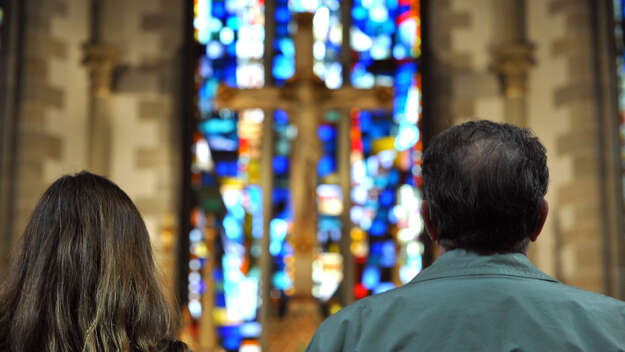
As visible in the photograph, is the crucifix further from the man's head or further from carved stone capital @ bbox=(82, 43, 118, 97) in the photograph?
the man's head

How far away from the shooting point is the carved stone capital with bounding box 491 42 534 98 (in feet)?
21.3

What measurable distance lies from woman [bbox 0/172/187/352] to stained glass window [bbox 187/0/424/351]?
190 inches

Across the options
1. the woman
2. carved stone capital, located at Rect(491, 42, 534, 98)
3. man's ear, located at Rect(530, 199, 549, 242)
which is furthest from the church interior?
man's ear, located at Rect(530, 199, 549, 242)

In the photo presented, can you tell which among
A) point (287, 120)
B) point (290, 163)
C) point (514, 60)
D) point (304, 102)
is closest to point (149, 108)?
point (287, 120)

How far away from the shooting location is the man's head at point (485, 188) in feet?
5.02

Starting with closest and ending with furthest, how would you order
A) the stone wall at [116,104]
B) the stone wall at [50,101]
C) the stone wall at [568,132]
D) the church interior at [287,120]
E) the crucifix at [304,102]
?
the crucifix at [304,102] → the stone wall at [568,132] → the church interior at [287,120] → the stone wall at [50,101] → the stone wall at [116,104]

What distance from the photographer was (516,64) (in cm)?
652

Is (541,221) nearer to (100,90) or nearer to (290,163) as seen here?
(290,163)

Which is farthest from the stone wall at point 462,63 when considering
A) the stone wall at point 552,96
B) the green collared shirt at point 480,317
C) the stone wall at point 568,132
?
the green collared shirt at point 480,317

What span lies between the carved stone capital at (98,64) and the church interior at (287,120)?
0.01 metres

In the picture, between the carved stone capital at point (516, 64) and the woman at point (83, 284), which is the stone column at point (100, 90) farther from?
the woman at point (83, 284)

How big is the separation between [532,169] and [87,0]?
5.84m

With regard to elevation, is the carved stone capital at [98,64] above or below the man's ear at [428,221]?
above

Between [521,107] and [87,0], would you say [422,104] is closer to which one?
[521,107]
